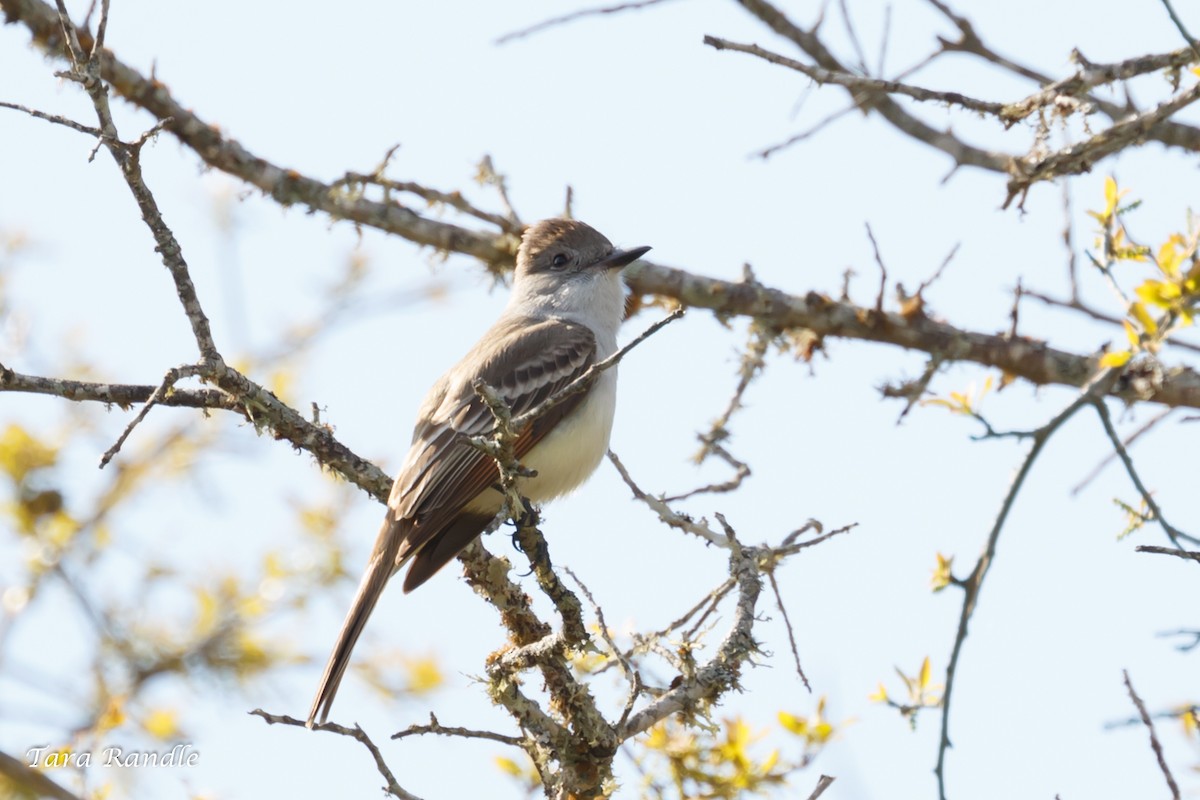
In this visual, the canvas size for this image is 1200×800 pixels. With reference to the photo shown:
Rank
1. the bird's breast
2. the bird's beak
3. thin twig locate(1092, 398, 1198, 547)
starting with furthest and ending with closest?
the bird's beak, the bird's breast, thin twig locate(1092, 398, 1198, 547)

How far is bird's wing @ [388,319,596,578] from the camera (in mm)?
5574

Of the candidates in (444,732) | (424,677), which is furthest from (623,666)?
(424,677)

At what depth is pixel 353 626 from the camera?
5477mm

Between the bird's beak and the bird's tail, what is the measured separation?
251 centimetres

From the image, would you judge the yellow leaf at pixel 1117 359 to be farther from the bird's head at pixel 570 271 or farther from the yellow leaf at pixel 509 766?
the bird's head at pixel 570 271

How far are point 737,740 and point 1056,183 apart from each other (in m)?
2.48

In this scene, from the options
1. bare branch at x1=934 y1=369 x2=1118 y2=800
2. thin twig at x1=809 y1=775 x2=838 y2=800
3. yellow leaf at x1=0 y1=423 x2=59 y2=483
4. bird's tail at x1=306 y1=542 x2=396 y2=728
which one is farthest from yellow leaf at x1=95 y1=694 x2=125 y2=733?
bare branch at x1=934 y1=369 x2=1118 y2=800

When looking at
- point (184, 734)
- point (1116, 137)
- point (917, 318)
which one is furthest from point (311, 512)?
point (1116, 137)

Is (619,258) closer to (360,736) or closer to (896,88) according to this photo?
(896,88)

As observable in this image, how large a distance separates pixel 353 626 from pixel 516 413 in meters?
1.42

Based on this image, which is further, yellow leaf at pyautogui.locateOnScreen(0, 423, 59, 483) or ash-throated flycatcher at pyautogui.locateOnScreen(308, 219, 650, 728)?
yellow leaf at pyautogui.locateOnScreen(0, 423, 59, 483)

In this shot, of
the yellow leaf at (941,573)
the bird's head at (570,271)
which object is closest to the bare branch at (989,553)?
the yellow leaf at (941,573)

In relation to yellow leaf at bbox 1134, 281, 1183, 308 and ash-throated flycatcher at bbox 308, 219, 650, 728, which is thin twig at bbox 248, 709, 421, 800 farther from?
yellow leaf at bbox 1134, 281, 1183, 308

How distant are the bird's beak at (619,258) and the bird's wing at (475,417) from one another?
1.86 ft
